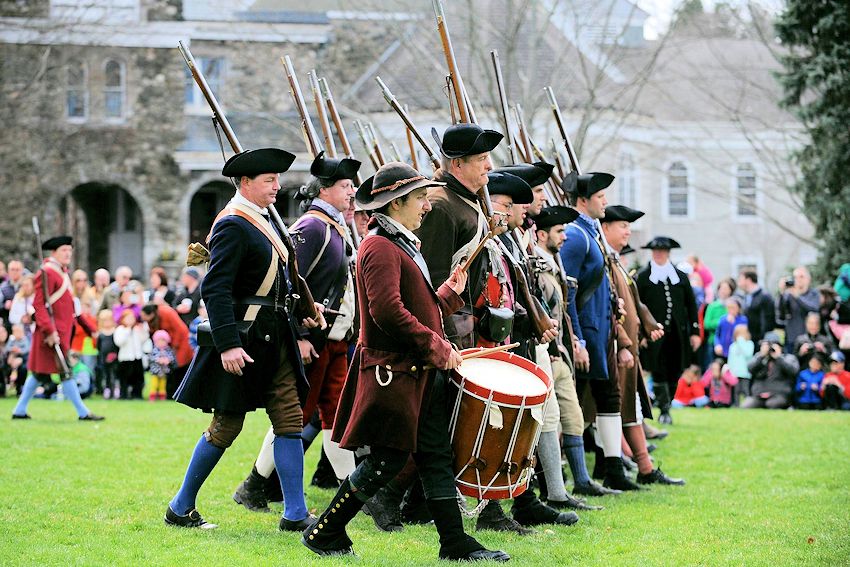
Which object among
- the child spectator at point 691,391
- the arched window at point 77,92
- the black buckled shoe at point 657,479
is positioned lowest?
the black buckled shoe at point 657,479

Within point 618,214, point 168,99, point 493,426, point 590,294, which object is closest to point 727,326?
point 618,214

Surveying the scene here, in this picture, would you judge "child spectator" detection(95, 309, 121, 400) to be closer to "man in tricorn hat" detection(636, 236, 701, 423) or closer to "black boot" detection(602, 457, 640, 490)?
"man in tricorn hat" detection(636, 236, 701, 423)

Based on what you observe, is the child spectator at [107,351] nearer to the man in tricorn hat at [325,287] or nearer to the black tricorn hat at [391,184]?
the man in tricorn hat at [325,287]

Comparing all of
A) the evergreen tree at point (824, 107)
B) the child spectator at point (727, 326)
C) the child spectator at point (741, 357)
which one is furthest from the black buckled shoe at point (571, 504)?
the evergreen tree at point (824, 107)

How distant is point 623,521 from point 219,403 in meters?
2.64

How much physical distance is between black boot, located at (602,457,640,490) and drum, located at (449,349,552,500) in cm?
275

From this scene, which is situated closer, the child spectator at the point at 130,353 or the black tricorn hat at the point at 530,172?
the black tricorn hat at the point at 530,172

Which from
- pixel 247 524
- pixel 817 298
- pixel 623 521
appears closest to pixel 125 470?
pixel 247 524

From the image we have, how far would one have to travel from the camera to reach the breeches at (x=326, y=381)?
812 cm

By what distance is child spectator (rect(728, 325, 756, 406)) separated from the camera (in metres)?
17.5

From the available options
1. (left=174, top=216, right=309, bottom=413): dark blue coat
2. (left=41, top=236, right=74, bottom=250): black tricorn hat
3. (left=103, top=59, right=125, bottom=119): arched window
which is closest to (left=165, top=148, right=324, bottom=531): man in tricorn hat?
(left=174, top=216, right=309, bottom=413): dark blue coat

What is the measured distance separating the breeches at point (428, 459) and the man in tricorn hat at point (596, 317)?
107 inches

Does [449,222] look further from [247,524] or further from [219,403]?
[247,524]

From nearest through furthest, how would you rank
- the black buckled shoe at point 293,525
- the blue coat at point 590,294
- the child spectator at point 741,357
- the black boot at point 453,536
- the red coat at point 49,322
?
the black boot at point 453,536 → the black buckled shoe at point 293,525 → the blue coat at point 590,294 → the red coat at point 49,322 → the child spectator at point 741,357
